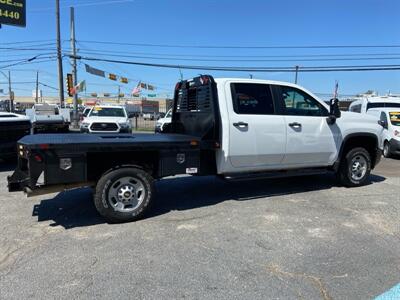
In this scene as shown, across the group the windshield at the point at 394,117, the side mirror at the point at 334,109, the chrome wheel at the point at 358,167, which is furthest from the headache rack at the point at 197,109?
the windshield at the point at 394,117

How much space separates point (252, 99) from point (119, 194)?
2718mm

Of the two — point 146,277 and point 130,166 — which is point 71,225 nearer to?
point 130,166

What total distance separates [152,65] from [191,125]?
87.9ft

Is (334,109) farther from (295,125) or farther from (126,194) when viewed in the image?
(126,194)

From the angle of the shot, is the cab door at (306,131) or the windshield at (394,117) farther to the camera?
the windshield at (394,117)

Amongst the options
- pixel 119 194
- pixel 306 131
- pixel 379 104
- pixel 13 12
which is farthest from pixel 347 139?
pixel 13 12

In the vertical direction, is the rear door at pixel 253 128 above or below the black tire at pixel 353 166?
above

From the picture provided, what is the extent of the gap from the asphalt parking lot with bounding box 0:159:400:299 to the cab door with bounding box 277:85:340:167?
691 mm

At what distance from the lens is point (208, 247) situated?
4.84 meters

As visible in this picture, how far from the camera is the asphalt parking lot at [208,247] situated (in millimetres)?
3816

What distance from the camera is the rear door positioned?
659cm

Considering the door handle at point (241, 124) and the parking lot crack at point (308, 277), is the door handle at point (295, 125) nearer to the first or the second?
the door handle at point (241, 124)

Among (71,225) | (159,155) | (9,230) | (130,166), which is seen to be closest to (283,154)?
(159,155)

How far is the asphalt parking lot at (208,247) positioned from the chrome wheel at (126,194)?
28 centimetres
